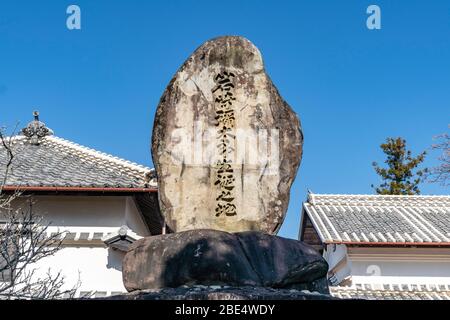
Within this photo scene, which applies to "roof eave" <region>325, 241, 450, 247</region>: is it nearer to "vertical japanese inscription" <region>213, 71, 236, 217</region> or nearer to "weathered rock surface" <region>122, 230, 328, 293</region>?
"vertical japanese inscription" <region>213, 71, 236, 217</region>

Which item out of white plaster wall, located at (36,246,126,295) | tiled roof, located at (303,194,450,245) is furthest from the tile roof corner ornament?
tiled roof, located at (303,194,450,245)

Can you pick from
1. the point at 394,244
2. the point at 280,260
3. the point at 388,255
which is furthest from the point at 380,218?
the point at 280,260

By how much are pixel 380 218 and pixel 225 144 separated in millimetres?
11376

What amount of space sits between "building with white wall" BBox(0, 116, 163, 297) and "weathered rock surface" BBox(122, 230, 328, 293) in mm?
5945

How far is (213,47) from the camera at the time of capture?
6.27 meters

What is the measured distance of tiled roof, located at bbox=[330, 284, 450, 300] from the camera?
512 inches

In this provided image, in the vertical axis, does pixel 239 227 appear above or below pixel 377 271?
above

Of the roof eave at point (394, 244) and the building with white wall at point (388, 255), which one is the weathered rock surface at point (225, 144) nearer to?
the building with white wall at point (388, 255)

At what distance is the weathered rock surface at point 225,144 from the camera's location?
596cm

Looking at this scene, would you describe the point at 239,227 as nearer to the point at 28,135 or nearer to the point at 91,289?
the point at 91,289

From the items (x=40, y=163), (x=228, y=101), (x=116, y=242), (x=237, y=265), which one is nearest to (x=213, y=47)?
(x=228, y=101)

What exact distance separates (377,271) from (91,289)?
723 centimetres

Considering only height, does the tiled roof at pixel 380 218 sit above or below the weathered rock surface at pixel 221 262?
below

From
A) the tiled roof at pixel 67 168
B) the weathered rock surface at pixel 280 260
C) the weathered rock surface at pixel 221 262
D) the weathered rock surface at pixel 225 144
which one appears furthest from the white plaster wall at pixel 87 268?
the weathered rock surface at pixel 280 260
